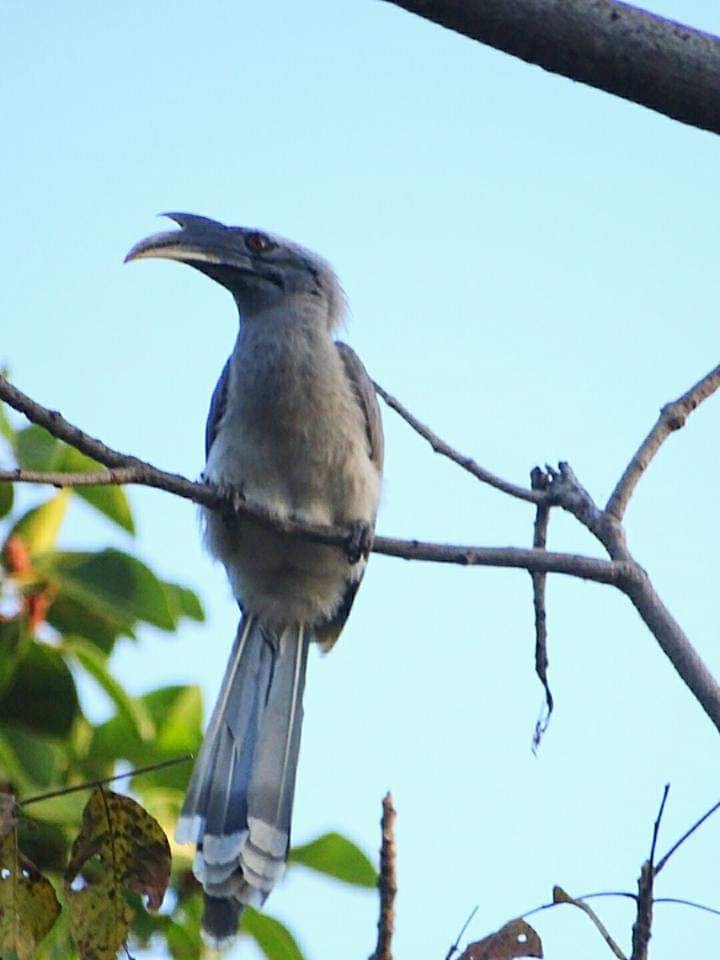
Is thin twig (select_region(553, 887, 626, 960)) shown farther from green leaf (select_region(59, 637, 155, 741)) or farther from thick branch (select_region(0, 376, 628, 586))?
green leaf (select_region(59, 637, 155, 741))

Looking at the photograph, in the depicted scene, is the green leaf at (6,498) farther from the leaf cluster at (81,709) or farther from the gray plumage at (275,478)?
the gray plumage at (275,478)

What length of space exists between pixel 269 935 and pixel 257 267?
2.55 m

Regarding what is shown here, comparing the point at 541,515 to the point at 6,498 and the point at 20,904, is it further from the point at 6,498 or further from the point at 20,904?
the point at 20,904

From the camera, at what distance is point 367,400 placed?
5.26 meters

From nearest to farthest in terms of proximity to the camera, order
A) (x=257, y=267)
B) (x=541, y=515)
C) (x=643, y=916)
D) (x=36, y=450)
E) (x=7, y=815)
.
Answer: (x=643, y=916), (x=7, y=815), (x=541, y=515), (x=36, y=450), (x=257, y=267)

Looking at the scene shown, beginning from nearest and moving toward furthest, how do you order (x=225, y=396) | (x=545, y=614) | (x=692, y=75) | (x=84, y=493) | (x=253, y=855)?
(x=692, y=75) < (x=545, y=614) < (x=253, y=855) < (x=84, y=493) < (x=225, y=396)

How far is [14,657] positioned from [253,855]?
0.92m

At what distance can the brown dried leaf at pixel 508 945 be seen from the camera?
2289 millimetres

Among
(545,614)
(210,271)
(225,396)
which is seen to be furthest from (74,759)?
(210,271)

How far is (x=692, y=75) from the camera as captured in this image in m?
2.49

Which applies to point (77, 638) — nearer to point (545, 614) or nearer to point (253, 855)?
point (253, 855)

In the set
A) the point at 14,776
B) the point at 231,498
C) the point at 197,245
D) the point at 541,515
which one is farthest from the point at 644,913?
the point at 197,245

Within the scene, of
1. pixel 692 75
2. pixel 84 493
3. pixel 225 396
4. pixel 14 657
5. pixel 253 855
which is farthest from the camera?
pixel 225 396

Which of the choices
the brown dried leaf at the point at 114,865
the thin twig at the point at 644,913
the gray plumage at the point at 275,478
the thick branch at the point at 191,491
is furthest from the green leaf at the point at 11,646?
the thin twig at the point at 644,913
